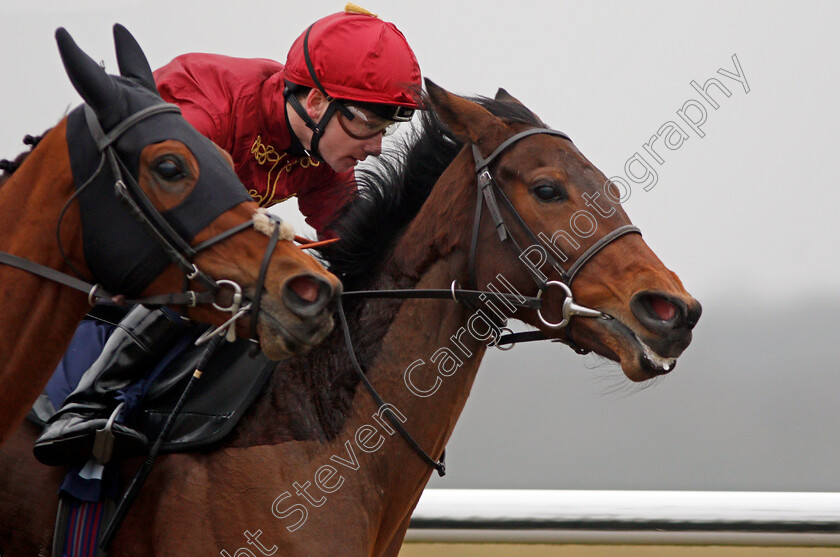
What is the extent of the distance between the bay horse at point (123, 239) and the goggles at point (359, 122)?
69 cm

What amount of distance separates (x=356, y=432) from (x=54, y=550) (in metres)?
0.68

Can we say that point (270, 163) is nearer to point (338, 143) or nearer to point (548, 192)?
point (338, 143)

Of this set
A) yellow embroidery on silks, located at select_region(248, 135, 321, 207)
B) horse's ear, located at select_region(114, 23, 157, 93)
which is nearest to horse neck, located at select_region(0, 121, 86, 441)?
horse's ear, located at select_region(114, 23, 157, 93)

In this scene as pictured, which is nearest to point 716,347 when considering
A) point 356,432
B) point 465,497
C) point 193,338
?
point 465,497

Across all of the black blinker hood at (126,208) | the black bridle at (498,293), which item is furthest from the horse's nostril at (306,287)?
the black bridle at (498,293)

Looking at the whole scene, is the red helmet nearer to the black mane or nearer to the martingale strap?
the black mane

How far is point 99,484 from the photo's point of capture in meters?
1.70

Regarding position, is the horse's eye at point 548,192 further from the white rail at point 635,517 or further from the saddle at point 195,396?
the white rail at point 635,517

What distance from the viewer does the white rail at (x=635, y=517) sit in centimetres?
292

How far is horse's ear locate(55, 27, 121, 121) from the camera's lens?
139 centimetres

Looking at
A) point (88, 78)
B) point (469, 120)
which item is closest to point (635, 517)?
point (469, 120)

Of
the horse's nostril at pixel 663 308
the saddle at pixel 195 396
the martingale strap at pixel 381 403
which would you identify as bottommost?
the saddle at pixel 195 396

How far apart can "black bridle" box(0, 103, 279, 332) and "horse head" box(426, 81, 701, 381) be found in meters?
0.64

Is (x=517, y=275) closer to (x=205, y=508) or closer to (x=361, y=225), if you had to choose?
(x=361, y=225)
